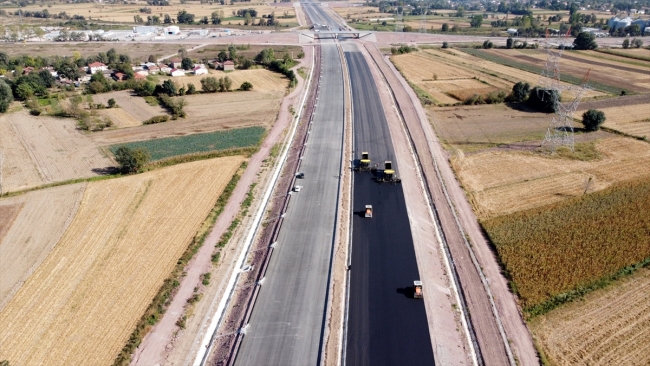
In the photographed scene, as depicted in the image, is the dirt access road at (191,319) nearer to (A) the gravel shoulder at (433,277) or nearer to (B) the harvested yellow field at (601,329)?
(A) the gravel shoulder at (433,277)

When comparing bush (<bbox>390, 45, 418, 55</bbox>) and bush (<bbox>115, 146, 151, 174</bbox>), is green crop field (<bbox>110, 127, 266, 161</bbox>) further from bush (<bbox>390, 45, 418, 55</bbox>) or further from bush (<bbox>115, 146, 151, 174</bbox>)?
bush (<bbox>390, 45, 418, 55</bbox>)

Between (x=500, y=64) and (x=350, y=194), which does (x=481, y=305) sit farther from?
(x=500, y=64)

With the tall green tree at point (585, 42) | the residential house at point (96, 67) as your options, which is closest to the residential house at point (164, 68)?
the residential house at point (96, 67)

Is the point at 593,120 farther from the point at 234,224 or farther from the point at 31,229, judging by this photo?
the point at 31,229

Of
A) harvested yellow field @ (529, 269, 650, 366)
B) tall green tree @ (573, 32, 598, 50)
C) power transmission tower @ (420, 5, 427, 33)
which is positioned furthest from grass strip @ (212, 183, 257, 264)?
power transmission tower @ (420, 5, 427, 33)

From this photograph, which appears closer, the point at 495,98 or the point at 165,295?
the point at 165,295

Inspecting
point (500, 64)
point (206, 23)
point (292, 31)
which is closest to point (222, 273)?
point (500, 64)

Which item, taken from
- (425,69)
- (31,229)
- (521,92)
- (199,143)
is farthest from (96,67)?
(521,92)
